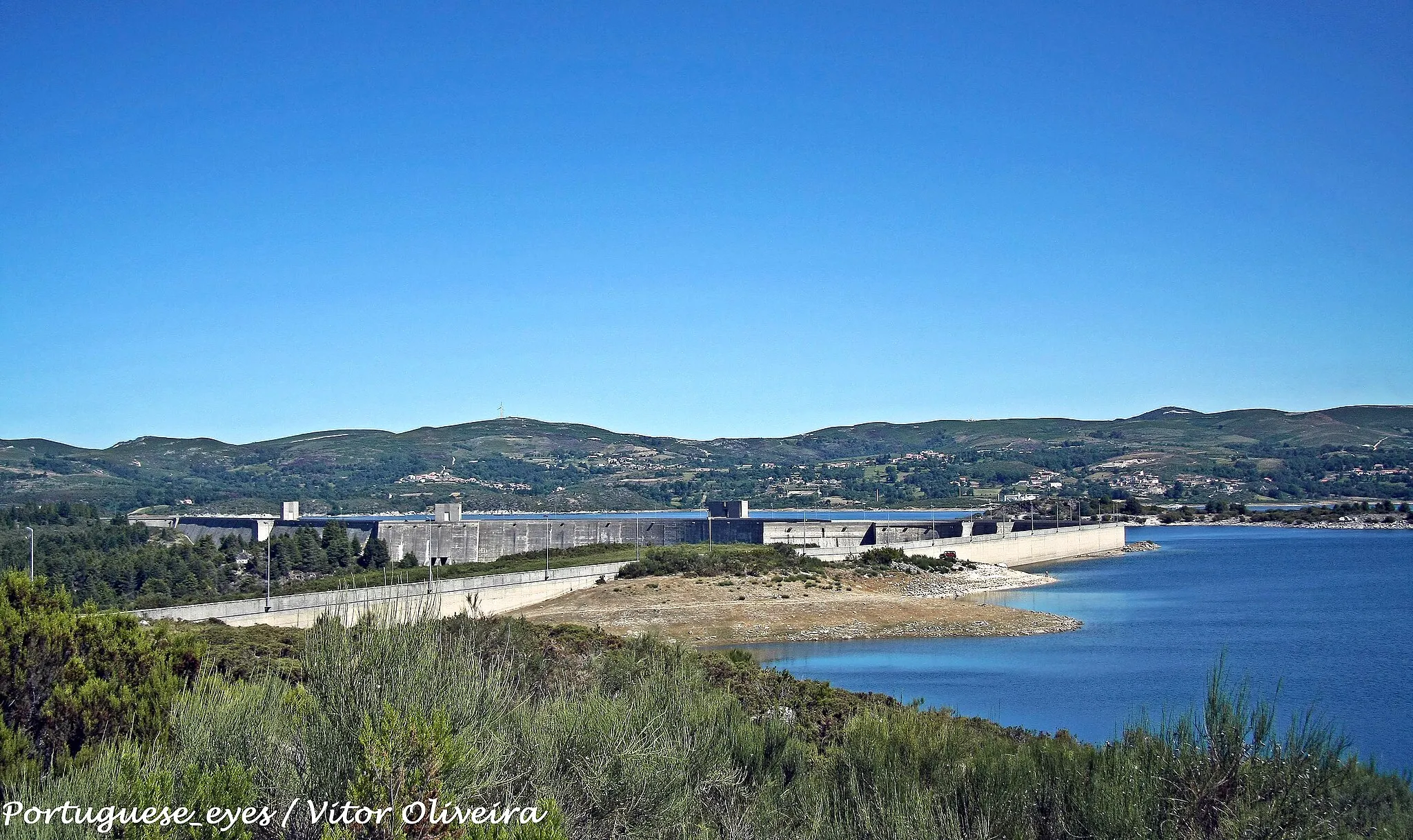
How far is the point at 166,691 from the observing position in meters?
9.28

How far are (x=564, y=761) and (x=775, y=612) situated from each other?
34282 mm

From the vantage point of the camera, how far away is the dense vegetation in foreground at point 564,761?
706 cm

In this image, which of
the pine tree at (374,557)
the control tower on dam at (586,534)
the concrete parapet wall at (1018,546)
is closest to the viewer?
the pine tree at (374,557)

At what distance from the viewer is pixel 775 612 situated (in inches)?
1678

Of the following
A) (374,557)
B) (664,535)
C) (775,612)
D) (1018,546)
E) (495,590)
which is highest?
(664,535)

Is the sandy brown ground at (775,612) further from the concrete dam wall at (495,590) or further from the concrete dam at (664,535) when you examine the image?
the concrete dam at (664,535)

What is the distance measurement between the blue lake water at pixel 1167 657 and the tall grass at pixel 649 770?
23.4 ft

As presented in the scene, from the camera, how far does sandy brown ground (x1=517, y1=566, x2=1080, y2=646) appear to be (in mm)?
40312

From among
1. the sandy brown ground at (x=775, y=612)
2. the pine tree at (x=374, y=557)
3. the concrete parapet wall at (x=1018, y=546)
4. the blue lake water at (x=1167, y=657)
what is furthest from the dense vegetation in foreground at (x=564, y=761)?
the concrete parapet wall at (x=1018, y=546)

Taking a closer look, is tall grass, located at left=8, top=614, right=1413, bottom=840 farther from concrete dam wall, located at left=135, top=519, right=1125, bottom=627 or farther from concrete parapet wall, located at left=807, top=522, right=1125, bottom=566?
concrete parapet wall, located at left=807, top=522, right=1125, bottom=566

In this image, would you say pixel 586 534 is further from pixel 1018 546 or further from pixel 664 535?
pixel 1018 546

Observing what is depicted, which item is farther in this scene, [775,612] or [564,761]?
[775,612]

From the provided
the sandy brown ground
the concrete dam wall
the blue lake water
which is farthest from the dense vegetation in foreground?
the sandy brown ground

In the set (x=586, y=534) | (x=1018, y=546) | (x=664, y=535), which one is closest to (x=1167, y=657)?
(x=664, y=535)
